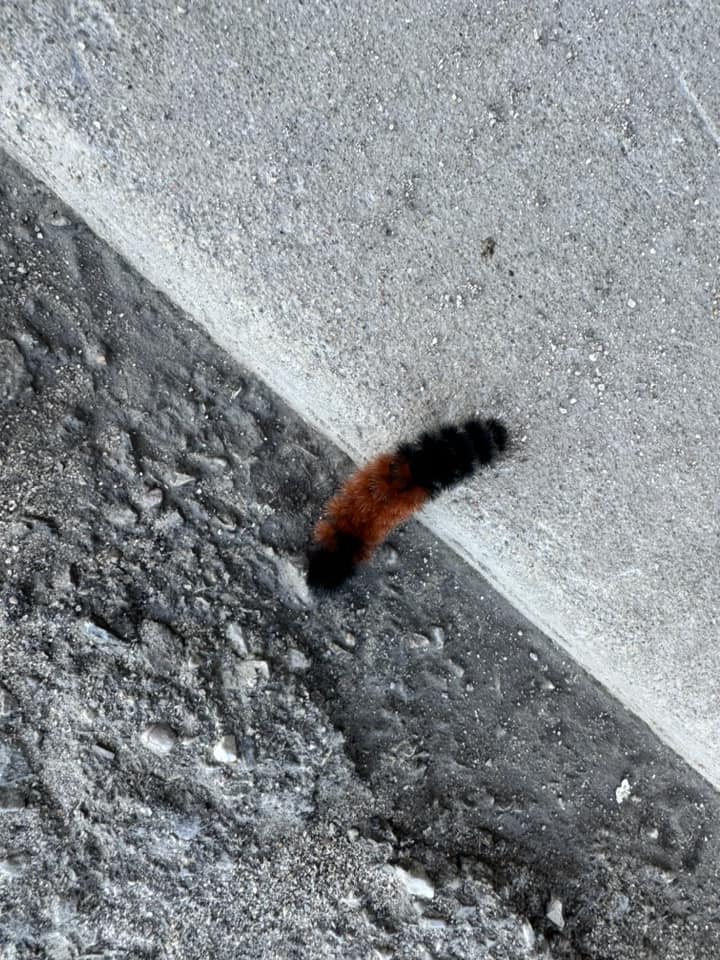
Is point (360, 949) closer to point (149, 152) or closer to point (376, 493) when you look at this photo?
point (376, 493)

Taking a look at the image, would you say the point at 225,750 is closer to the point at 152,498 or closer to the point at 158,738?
the point at 158,738

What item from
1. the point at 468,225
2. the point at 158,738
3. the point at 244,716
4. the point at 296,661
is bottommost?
the point at 158,738

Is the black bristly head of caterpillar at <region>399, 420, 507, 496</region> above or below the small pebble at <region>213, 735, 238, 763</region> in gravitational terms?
above

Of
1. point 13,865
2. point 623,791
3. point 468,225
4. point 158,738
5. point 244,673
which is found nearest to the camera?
point 13,865

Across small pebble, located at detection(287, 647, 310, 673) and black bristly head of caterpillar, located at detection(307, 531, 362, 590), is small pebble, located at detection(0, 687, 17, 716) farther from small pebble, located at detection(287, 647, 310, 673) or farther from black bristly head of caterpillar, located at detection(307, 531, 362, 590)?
black bristly head of caterpillar, located at detection(307, 531, 362, 590)

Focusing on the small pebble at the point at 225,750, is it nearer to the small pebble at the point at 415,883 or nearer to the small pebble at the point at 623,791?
the small pebble at the point at 415,883

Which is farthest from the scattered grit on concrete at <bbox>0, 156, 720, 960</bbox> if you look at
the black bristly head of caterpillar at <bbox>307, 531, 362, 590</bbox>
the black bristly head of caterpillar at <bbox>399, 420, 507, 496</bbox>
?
the black bristly head of caterpillar at <bbox>399, 420, 507, 496</bbox>

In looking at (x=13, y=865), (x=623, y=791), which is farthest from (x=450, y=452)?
(x=13, y=865)
